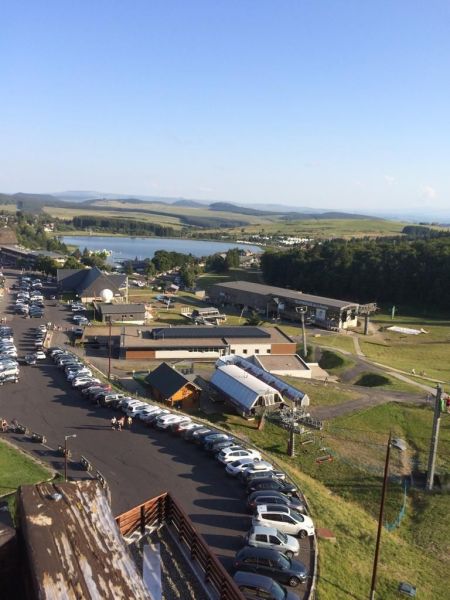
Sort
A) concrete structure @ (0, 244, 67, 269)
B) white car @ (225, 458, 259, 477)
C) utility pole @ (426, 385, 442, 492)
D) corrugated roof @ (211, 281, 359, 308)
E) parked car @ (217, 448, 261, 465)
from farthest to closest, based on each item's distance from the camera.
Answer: concrete structure @ (0, 244, 67, 269) → corrugated roof @ (211, 281, 359, 308) → utility pole @ (426, 385, 442, 492) → parked car @ (217, 448, 261, 465) → white car @ (225, 458, 259, 477)

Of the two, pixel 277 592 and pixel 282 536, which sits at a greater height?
pixel 277 592

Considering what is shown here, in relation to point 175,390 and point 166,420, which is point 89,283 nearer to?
point 175,390

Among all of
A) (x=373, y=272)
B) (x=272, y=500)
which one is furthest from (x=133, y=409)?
(x=373, y=272)

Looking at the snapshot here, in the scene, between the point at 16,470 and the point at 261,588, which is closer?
the point at 261,588

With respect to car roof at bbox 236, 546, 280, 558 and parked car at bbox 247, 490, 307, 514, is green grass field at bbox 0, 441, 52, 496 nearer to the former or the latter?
parked car at bbox 247, 490, 307, 514

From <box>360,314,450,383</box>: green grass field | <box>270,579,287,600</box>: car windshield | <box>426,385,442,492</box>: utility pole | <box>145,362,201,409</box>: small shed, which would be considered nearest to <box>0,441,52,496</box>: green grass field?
<box>270,579,287,600</box>: car windshield

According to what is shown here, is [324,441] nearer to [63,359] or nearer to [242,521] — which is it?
[242,521]
